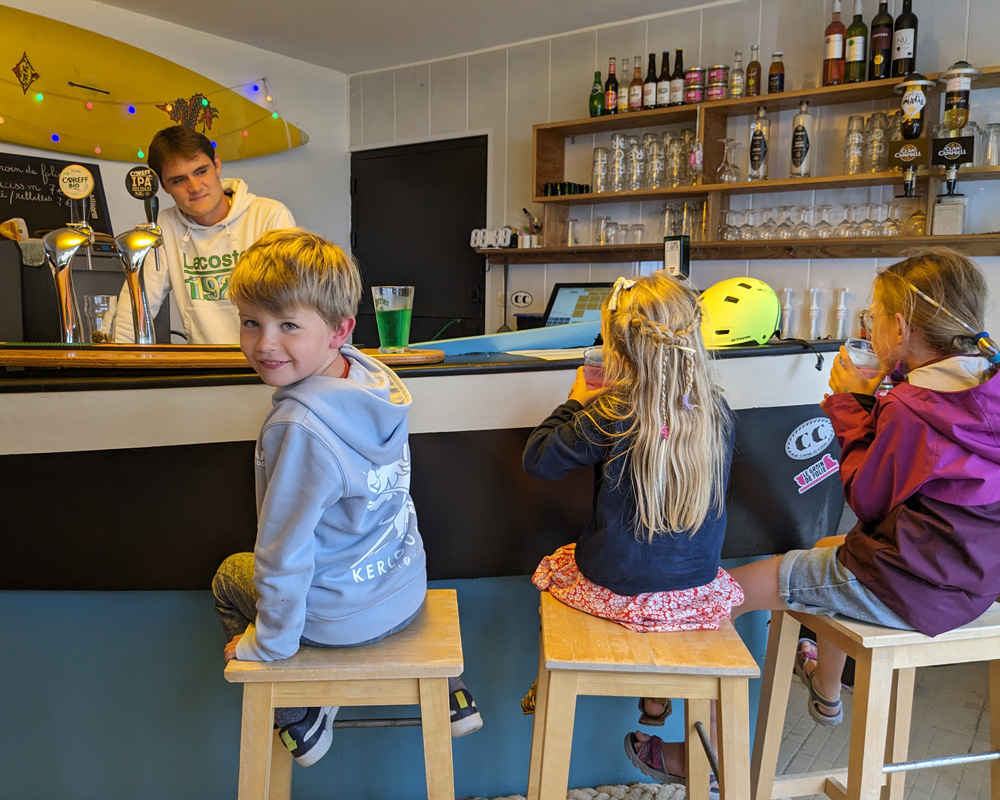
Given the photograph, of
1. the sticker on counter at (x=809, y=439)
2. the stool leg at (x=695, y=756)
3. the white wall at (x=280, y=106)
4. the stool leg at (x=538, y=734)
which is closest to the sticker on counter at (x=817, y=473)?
the sticker on counter at (x=809, y=439)

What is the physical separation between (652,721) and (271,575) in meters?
0.96

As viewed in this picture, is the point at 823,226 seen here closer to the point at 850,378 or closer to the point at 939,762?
the point at 850,378

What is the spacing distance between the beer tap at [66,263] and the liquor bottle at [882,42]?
9.65 feet

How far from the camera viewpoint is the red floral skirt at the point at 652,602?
1.32 m

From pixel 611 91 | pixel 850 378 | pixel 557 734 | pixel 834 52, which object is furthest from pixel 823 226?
pixel 557 734

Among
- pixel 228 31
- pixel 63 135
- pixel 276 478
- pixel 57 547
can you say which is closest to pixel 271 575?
pixel 276 478

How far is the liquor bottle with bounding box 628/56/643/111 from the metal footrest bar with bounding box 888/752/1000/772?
3077mm

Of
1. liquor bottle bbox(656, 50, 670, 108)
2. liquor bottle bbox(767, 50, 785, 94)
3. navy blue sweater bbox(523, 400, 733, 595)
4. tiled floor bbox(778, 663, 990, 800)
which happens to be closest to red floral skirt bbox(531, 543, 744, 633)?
navy blue sweater bbox(523, 400, 733, 595)

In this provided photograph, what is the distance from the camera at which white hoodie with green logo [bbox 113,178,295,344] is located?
227 centimetres

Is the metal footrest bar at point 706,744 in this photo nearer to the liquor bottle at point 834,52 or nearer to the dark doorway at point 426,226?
the liquor bottle at point 834,52

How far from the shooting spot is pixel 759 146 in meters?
3.47

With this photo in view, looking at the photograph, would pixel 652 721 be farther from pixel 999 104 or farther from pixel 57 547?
pixel 999 104

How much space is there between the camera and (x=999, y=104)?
10.3 ft

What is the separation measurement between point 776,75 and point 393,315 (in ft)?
8.74
